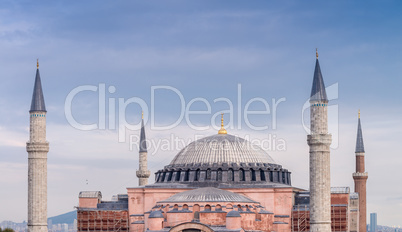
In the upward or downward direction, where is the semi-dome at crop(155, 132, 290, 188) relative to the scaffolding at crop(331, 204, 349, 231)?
upward

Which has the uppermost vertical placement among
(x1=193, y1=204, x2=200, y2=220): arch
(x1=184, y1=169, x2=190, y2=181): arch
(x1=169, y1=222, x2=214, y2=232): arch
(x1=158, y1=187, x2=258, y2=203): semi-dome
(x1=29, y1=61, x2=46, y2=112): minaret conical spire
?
(x1=29, y1=61, x2=46, y2=112): minaret conical spire

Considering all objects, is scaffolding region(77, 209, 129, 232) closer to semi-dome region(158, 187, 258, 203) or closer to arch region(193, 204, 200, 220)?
semi-dome region(158, 187, 258, 203)

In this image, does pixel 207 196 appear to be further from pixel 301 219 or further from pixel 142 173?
pixel 142 173

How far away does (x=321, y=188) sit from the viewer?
48.0 m

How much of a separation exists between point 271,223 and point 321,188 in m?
5.21

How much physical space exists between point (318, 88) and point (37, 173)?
18277 mm

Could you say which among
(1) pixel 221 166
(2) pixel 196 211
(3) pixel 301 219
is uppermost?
(1) pixel 221 166

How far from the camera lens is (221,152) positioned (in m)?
57.1

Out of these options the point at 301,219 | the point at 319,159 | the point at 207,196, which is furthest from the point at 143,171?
the point at 319,159

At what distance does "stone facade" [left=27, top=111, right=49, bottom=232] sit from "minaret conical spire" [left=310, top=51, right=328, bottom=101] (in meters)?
17.1

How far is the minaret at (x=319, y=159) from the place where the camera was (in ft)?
157

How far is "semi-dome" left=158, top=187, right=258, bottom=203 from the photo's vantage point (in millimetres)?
50062

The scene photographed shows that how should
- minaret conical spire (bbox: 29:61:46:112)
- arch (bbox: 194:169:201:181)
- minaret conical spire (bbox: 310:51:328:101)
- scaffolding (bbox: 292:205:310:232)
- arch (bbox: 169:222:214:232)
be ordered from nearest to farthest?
arch (bbox: 169:222:214:232), minaret conical spire (bbox: 310:51:328:101), scaffolding (bbox: 292:205:310:232), minaret conical spire (bbox: 29:61:46:112), arch (bbox: 194:169:201:181)

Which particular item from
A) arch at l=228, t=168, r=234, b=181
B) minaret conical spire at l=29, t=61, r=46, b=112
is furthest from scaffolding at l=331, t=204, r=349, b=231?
minaret conical spire at l=29, t=61, r=46, b=112
